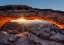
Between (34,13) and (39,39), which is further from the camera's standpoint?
(34,13)

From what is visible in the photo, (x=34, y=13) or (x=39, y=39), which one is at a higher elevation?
(x=34, y=13)

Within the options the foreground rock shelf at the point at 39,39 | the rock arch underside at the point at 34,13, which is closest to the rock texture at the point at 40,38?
the foreground rock shelf at the point at 39,39

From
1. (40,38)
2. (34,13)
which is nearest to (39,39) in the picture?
(40,38)

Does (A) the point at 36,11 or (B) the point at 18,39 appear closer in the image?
(B) the point at 18,39

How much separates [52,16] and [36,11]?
95 centimetres

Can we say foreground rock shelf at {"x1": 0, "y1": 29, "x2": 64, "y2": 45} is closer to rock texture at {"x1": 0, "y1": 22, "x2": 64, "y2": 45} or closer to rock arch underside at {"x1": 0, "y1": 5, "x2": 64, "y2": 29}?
rock texture at {"x1": 0, "y1": 22, "x2": 64, "y2": 45}

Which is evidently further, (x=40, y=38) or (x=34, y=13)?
(x=34, y=13)

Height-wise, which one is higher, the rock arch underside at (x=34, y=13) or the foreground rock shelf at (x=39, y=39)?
the rock arch underside at (x=34, y=13)

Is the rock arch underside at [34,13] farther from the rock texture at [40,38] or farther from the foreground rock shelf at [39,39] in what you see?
the foreground rock shelf at [39,39]

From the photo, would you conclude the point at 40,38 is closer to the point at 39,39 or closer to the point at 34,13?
the point at 39,39

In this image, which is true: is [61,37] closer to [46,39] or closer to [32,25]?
[46,39]

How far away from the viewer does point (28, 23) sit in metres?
13.2

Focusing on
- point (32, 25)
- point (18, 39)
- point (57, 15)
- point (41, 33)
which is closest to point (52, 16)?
point (57, 15)

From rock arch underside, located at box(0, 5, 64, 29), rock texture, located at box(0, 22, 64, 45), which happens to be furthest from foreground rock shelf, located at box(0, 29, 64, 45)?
rock arch underside, located at box(0, 5, 64, 29)
